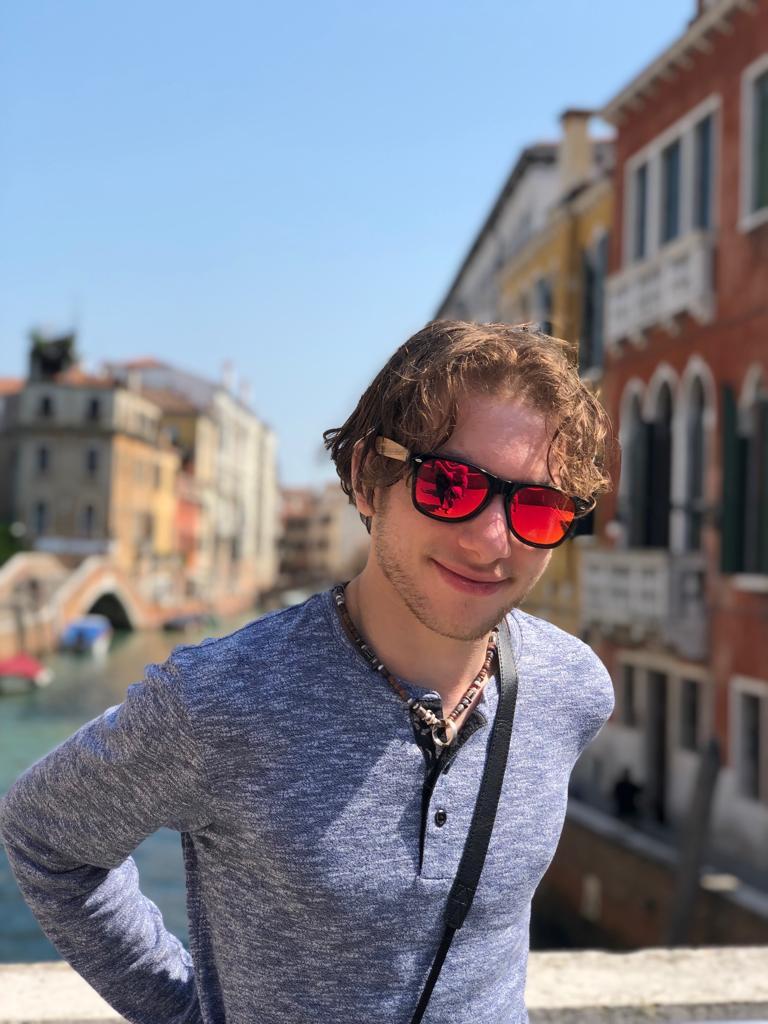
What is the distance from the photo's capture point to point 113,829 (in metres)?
1.14

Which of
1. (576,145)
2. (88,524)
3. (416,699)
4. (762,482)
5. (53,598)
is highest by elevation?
(576,145)

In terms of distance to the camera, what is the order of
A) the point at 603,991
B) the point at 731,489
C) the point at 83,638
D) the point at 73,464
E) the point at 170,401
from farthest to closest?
1. the point at 170,401
2. the point at 73,464
3. the point at 83,638
4. the point at 731,489
5. the point at 603,991

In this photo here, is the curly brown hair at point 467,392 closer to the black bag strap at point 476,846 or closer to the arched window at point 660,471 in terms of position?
the black bag strap at point 476,846

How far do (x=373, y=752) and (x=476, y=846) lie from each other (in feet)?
0.46

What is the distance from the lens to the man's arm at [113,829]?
3.57 ft

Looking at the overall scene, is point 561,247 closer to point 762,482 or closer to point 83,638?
point 762,482

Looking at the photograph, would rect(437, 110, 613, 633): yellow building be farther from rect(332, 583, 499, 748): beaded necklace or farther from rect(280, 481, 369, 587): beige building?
rect(280, 481, 369, 587): beige building

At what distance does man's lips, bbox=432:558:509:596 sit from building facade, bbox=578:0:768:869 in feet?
26.7

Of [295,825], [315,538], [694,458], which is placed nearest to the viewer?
[295,825]

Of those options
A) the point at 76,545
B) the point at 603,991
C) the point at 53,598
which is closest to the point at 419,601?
the point at 603,991

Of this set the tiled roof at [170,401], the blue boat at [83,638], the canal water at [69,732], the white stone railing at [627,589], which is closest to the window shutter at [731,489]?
the white stone railing at [627,589]

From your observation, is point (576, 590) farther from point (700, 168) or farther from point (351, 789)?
point (351, 789)

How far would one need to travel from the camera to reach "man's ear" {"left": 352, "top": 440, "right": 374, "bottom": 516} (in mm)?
1205

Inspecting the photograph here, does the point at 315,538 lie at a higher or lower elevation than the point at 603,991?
higher
